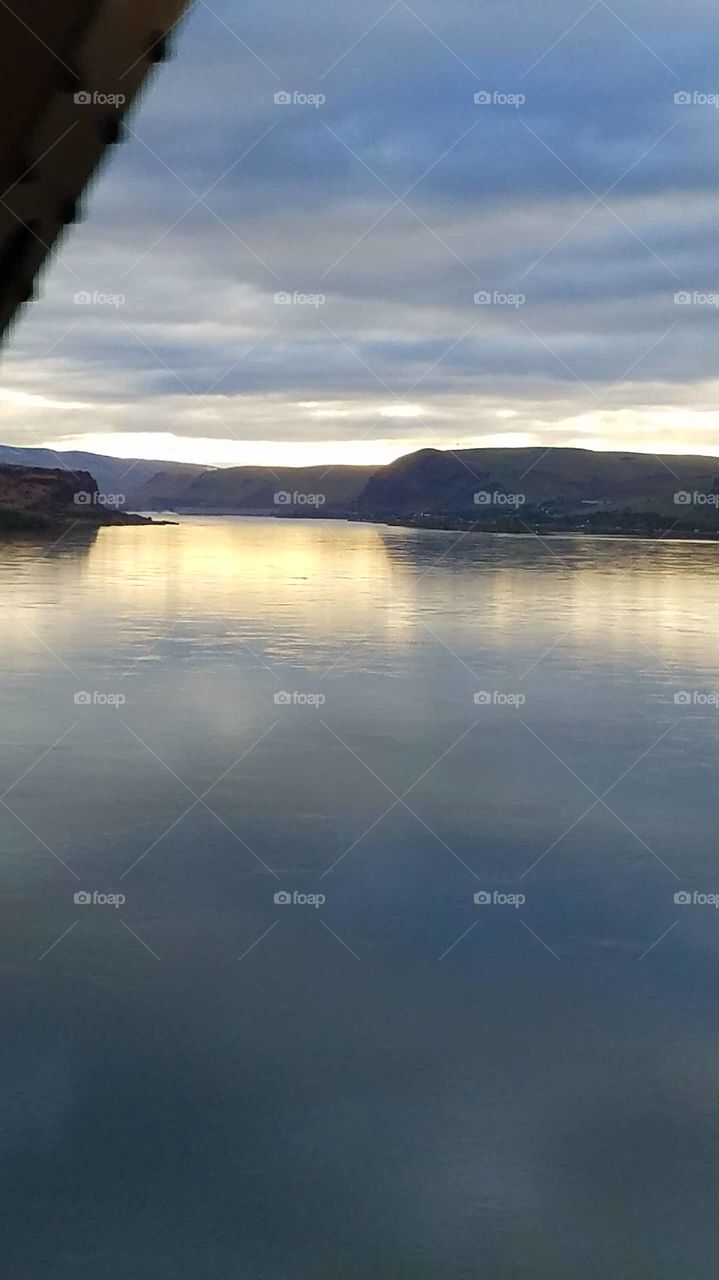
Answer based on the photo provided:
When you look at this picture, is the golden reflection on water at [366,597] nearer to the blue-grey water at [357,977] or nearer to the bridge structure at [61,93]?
the blue-grey water at [357,977]

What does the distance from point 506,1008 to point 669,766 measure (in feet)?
17.7

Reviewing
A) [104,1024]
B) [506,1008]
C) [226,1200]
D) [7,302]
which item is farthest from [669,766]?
[7,302]

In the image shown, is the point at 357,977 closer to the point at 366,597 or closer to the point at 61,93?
the point at 61,93

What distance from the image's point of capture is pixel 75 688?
45.1 feet

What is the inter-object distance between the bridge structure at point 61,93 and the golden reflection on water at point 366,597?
49.2 feet

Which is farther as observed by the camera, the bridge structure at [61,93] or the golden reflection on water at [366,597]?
the golden reflection on water at [366,597]

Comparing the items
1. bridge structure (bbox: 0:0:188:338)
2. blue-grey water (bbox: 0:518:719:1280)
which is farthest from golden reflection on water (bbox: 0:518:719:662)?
bridge structure (bbox: 0:0:188:338)

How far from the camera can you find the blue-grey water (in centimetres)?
416

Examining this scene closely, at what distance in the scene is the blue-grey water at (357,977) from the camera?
4156mm

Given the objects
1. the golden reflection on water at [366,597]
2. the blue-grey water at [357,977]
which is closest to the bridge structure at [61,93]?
the blue-grey water at [357,977]

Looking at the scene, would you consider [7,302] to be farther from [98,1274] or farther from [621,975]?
[621,975]

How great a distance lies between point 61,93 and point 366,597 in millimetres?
23015

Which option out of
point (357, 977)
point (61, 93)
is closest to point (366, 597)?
point (357, 977)

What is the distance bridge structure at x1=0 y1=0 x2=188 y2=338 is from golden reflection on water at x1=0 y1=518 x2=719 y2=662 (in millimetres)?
15009
